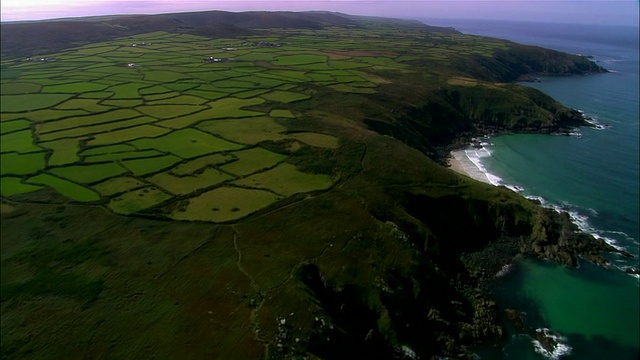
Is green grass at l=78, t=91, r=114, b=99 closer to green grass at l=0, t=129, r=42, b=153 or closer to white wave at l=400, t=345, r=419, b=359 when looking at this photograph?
green grass at l=0, t=129, r=42, b=153

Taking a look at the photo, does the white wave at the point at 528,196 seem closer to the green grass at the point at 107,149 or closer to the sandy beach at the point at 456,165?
the sandy beach at the point at 456,165

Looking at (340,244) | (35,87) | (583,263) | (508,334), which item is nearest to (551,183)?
(583,263)

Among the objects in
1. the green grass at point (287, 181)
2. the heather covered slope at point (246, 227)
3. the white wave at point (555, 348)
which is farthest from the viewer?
the green grass at point (287, 181)

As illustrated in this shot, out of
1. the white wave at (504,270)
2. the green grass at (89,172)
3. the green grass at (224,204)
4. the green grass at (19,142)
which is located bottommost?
the white wave at (504,270)

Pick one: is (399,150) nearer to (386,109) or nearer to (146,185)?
(386,109)

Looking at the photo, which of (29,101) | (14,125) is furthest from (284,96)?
(29,101)

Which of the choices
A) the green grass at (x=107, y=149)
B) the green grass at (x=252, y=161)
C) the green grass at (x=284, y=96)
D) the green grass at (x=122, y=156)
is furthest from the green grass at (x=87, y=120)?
the green grass at (x=252, y=161)

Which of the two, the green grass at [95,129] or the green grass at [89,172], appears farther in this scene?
the green grass at [95,129]
